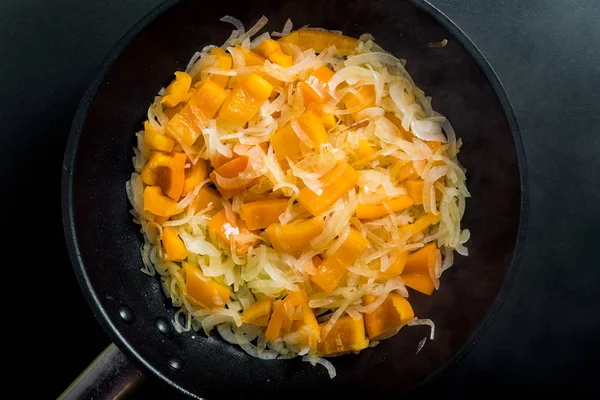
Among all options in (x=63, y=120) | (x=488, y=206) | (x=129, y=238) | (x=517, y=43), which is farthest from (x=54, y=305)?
(x=517, y=43)

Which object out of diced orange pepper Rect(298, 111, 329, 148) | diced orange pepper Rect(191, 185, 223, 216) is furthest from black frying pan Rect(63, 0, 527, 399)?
diced orange pepper Rect(298, 111, 329, 148)

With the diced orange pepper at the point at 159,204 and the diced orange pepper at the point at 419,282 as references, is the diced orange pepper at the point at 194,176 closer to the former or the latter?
the diced orange pepper at the point at 159,204

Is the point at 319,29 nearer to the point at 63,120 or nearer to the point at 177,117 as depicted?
the point at 177,117

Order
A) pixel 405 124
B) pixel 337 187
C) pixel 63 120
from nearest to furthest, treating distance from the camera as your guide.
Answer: pixel 337 187, pixel 405 124, pixel 63 120

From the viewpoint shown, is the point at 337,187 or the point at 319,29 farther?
the point at 319,29

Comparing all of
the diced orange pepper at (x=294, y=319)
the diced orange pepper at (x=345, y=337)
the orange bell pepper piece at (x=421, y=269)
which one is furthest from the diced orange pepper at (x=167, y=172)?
the orange bell pepper piece at (x=421, y=269)

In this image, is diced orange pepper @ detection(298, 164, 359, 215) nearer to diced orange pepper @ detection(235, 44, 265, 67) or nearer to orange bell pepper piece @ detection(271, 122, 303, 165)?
orange bell pepper piece @ detection(271, 122, 303, 165)

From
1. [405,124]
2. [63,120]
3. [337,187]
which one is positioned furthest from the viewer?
[63,120]

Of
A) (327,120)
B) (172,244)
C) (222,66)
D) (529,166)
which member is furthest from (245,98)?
(529,166)
